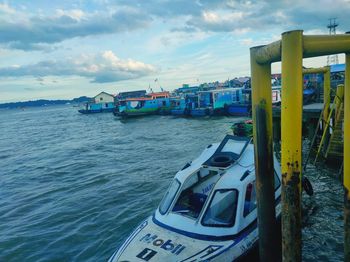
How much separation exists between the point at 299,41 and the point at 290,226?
2506 millimetres

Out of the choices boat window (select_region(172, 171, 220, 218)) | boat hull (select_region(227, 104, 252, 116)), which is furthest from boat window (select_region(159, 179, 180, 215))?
boat hull (select_region(227, 104, 252, 116))

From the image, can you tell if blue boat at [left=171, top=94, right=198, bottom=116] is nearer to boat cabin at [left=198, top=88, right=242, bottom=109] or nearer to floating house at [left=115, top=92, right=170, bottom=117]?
floating house at [left=115, top=92, right=170, bottom=117]

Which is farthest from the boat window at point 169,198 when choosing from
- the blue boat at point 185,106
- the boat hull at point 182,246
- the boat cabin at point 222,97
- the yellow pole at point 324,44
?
the blue boat at point 185,106

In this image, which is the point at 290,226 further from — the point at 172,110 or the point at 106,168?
the point at 172,110

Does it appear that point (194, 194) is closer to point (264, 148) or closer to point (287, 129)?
point (264, 148)

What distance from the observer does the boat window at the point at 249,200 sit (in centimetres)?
656

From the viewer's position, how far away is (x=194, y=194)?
7738 millimetres

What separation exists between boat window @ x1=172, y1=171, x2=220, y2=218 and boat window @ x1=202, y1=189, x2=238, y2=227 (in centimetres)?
48

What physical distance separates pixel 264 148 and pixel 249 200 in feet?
7.22

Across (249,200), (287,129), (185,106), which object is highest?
(287,129)

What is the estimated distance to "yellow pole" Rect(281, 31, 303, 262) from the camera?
156 inches

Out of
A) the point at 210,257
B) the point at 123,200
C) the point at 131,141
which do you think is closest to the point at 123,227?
the point at 123,200

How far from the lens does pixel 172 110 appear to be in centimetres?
5091

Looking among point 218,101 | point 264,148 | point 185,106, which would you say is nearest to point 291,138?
point 264,148
